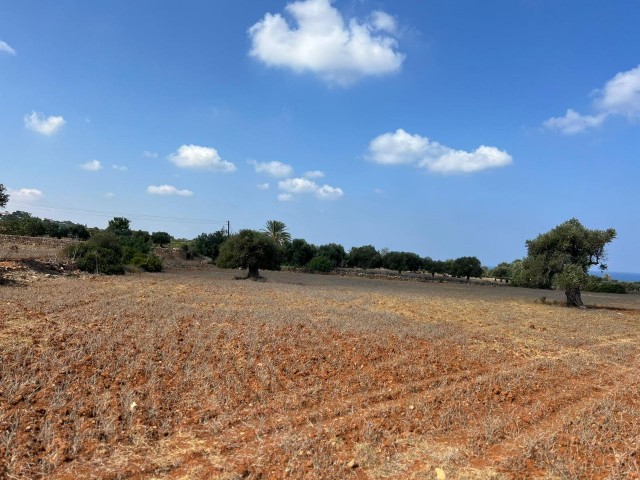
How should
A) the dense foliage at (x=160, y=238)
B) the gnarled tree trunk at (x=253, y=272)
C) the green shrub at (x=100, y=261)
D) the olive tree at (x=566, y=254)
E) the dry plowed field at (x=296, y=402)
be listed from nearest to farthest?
the dry plowed field at (x=296, y=402)
the olive tree at (x=566, y=254)
the green shrub at (x=100, y=261)
the gnarled tree trunk at (x=253, y=272)
the dense foliage at (x=160, y=238)

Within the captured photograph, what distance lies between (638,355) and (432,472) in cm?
1104

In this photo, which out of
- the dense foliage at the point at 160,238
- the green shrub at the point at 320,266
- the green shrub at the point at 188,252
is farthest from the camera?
the dense foliage at the point at 160,238

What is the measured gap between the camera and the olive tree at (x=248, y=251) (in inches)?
1458

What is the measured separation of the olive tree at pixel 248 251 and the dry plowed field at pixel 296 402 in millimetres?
23880

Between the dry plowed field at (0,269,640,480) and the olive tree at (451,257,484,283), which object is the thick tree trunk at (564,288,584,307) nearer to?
the dry plowed field at (0,269,640,480)

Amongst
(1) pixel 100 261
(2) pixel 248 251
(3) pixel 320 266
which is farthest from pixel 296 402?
(3) pixel 320 266

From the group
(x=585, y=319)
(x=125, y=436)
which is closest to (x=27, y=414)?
(x=125, y=436)

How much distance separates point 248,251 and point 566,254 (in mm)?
24022

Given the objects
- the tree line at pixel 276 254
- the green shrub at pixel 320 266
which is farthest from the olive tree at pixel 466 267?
the green shrub at pixel 320 266

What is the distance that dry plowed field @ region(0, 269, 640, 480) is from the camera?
16.5 feet

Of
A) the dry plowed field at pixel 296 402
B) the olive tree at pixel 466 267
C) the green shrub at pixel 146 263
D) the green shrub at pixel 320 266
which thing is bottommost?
the dry plowed field at pixel 296 402

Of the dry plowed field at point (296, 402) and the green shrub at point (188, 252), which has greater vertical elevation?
the green shrub at point (188, 252)

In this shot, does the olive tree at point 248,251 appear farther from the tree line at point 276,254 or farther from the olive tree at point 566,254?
the olive tree at point 566,254

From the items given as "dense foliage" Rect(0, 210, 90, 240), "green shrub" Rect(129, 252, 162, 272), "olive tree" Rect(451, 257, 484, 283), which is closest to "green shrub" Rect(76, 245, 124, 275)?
"green shrub" Rect(129, 252, 162, 272)
